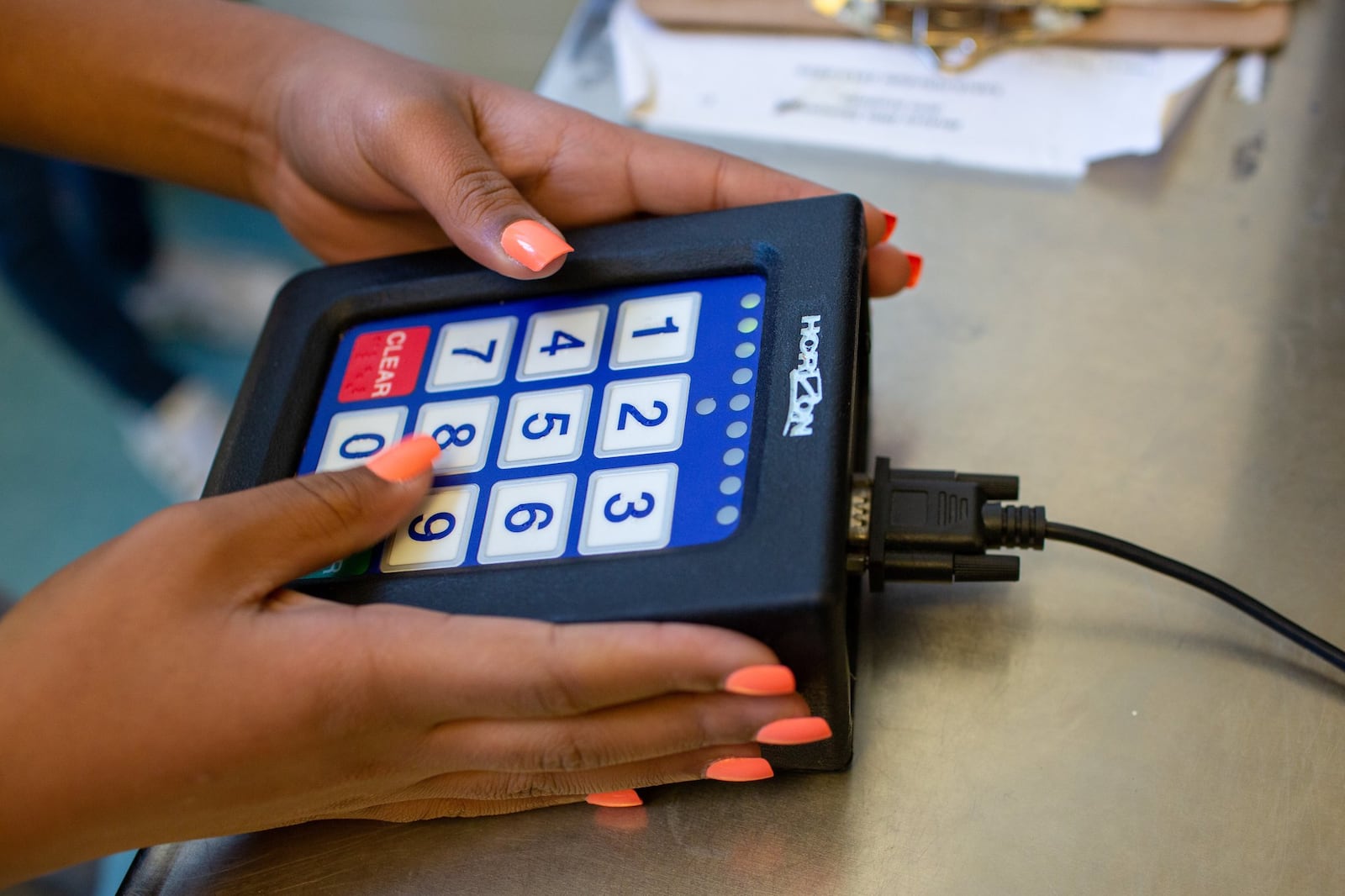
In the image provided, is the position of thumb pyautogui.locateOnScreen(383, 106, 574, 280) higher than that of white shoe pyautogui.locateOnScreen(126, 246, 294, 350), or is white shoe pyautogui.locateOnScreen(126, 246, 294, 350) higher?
white shoe pyautogui.locateOnScreen(126, 246, 294, 350)

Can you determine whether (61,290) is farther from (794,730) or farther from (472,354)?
(794,730)

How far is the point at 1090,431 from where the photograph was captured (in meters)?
0.55

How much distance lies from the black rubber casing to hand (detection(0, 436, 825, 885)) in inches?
0.6

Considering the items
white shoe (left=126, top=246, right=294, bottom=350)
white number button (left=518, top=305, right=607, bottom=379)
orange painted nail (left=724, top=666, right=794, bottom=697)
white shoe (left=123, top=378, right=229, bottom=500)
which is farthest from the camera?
white shoe (left=126, top=246, right=294, bottom=350)

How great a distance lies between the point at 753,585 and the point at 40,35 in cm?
57

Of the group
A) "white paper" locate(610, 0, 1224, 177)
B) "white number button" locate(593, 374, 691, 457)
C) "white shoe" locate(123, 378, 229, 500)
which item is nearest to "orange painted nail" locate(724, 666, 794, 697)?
"white number button" locate(593, 374, 691, 457)

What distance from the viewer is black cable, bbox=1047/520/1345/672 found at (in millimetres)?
454

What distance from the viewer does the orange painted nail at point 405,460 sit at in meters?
0.46

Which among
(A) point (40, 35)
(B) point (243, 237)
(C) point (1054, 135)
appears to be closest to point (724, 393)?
(C) point (1054, 135)

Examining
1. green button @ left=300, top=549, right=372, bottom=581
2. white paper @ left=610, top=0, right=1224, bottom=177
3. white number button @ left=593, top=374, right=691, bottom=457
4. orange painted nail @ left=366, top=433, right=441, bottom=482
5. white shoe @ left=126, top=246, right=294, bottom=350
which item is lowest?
green button @ left=300, top=549, right=372, bottom=581

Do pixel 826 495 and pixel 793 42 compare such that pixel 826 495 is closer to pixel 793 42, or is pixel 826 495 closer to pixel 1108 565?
pixel 1108 565

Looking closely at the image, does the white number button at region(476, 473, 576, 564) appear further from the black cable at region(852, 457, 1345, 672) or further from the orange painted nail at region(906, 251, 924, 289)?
Result: the orange painted nail at region(906, 251, 924, 289)

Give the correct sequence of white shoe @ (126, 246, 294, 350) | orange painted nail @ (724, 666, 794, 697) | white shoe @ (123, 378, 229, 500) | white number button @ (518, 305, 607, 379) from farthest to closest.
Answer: white shoe @ (126, 246, 294, 350), white shoe @ (123, 378, 229, 500), white number button @ (518, 305, 607, 379), orange painted nail @ (724, 666, 794, 697)

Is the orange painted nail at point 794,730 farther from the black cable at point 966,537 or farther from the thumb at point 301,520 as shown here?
the thumb at point 301,520
